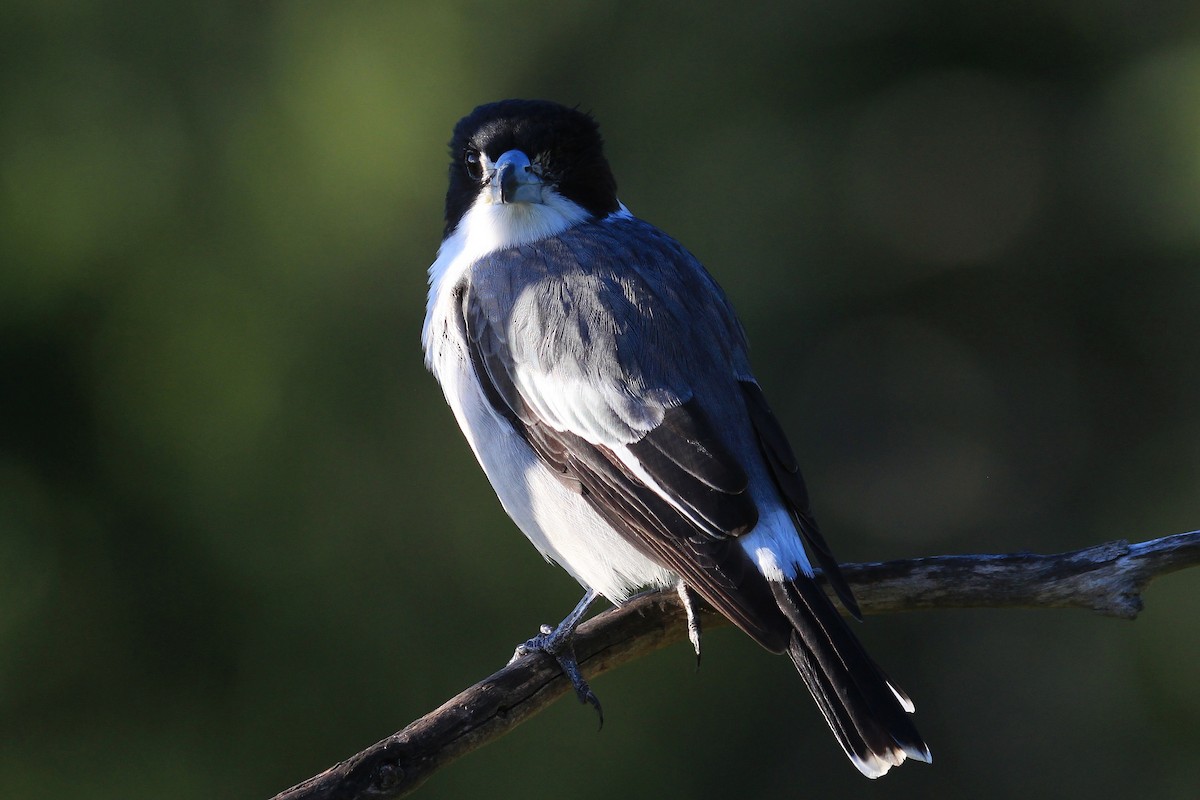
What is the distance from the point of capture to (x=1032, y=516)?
7355 mm

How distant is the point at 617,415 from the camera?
3400 mm

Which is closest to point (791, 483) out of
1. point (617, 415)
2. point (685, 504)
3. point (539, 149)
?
point (685, 504)

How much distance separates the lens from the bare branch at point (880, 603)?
2961mm

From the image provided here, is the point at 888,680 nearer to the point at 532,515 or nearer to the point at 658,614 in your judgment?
the point at 658,614

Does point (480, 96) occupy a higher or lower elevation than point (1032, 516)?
higher

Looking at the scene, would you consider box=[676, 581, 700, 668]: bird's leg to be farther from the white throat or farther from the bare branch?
the white throat

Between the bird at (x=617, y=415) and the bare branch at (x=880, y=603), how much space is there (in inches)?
3.6

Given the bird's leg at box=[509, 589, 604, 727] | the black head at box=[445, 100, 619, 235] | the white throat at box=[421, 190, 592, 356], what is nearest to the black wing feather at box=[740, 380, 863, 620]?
the bird's leg at box=[509, 589, 604, 727]

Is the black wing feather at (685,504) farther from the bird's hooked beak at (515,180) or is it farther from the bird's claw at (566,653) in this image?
the bird's hooked beak at (515,180)

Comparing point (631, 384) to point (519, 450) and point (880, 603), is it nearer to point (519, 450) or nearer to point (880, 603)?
point (519, 450)

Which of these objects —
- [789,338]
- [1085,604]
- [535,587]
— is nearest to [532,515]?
[1085,604]

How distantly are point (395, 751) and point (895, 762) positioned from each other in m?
1.17

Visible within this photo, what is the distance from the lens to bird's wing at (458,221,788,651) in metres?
3.17

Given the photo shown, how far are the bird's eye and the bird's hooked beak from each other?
106mm
